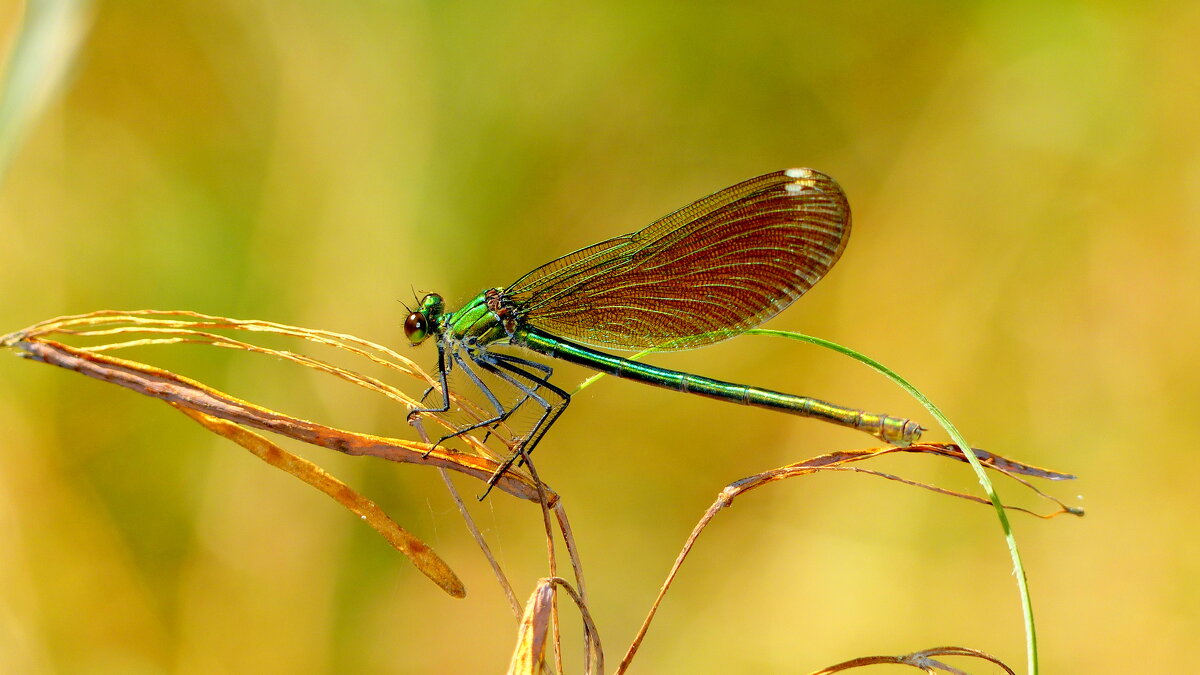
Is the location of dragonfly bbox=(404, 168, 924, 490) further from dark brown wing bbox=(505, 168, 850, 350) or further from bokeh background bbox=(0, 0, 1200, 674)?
bokeh background bbox=(0, 0, 1200, 674)

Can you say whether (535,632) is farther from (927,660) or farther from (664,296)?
(664,296)

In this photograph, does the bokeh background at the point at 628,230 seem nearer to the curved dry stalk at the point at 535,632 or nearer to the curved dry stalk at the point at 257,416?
the curved dry stalk at the point at 257,416

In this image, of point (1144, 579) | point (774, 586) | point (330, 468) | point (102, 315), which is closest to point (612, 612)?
point (774, 586)

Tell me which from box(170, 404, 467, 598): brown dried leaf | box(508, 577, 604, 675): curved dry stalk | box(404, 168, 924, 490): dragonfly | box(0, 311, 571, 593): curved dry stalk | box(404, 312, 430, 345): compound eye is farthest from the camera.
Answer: box(404, 312, 430, 345): compound eye

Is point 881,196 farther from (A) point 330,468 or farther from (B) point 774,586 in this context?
(A) point 330,468

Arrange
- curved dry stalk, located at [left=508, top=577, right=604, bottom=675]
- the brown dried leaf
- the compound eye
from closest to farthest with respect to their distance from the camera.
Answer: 1. curved dry stalk, located at [left=508, top=577, right=604, bottom=675]
2. the brown dried leaf
3. the compound eye

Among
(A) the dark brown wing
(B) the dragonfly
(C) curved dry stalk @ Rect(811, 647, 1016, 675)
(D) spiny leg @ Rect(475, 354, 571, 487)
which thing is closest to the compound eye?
(B) the dragonfly

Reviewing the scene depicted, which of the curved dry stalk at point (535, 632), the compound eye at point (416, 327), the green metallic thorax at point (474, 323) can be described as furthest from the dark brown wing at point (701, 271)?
the curved dry stalk at point (535, 632)
